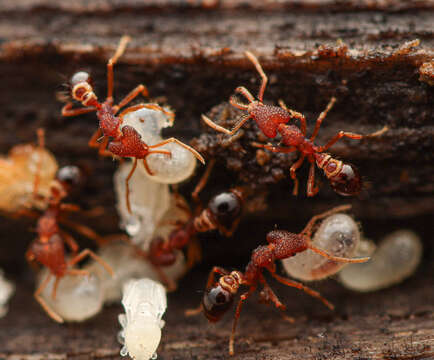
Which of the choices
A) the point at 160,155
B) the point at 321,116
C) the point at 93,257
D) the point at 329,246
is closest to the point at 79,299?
the point at 93,257

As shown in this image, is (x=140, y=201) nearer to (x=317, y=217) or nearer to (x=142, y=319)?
(x=142, y=319)

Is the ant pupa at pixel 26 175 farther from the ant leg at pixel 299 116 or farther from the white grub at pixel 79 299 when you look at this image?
the ant leg at pixel 299 116

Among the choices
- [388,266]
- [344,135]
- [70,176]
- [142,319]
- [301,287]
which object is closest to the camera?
[142,319]

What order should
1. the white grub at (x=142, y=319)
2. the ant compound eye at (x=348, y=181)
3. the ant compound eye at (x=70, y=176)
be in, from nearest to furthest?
the white grub at (x=142, y=319) → the ant compound eye at (x=348, y=181) → the ant compound eye at (x=70, y=176)

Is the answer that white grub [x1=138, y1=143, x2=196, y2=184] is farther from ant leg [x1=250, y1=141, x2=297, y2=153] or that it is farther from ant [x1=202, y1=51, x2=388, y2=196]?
ant leg [x1=250, y1=141, x2=297, y2=153]

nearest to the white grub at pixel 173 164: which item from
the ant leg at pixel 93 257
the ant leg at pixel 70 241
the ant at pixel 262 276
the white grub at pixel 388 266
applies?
the ant at pixel 262 276

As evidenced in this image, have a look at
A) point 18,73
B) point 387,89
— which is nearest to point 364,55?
point 387,89
